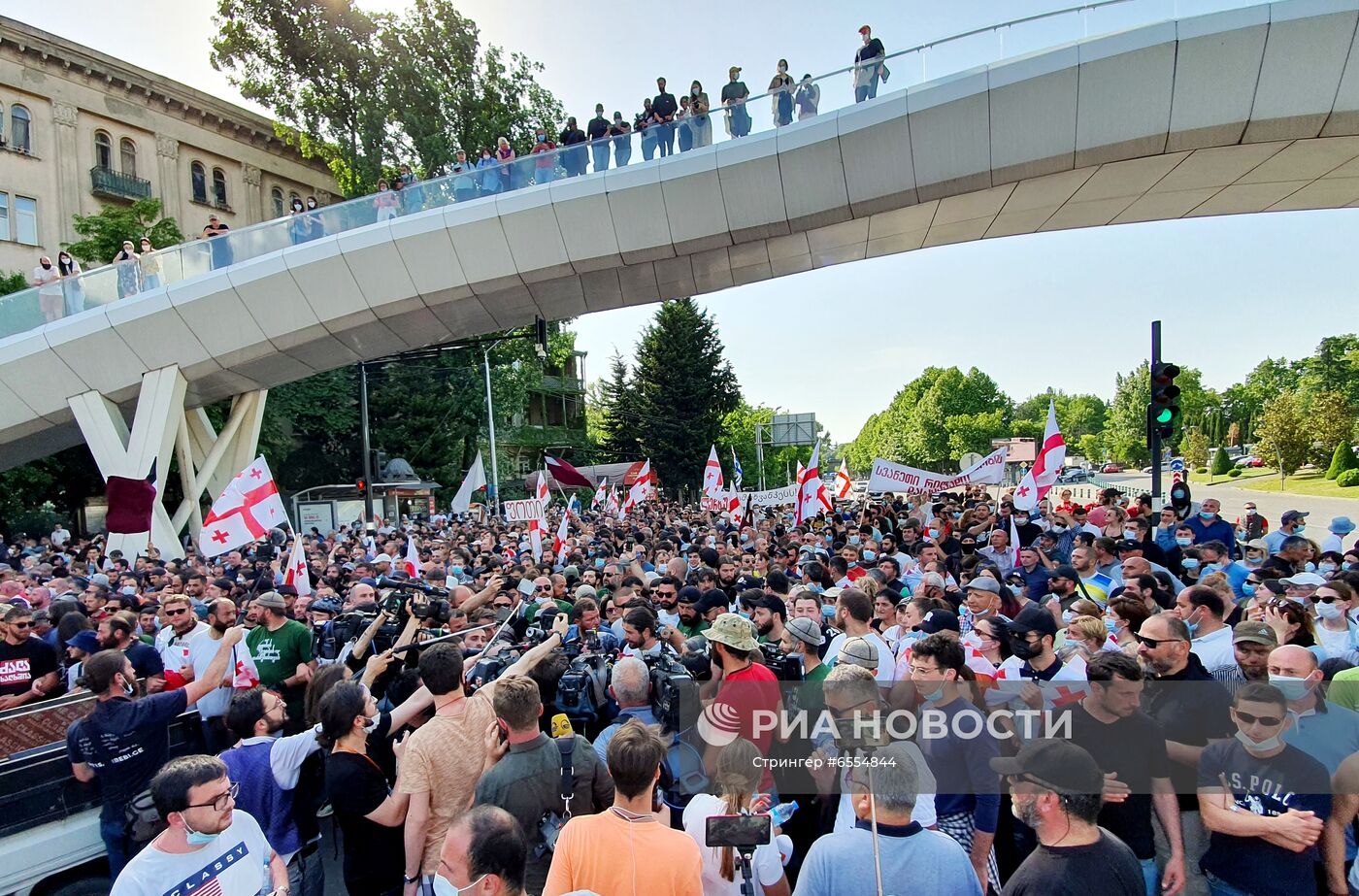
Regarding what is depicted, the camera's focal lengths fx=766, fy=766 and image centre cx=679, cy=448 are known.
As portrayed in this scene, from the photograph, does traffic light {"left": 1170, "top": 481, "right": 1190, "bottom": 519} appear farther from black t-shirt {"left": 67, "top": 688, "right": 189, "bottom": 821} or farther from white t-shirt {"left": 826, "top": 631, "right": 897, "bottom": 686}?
black t-shirt {"left": 67, "top": 688, "right": 189, "bottom": 821}

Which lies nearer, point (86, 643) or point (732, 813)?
point (732, 813)

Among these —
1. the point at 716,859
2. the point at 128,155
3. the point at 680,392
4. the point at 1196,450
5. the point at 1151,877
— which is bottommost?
the point at 1196,450

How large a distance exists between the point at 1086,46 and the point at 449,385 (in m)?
28.9

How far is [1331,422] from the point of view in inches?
1764

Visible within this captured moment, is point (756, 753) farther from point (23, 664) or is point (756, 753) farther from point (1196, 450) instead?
point (1196, 450)

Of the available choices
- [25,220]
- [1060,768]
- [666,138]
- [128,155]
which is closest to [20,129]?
[25,220]

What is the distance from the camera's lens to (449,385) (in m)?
36.2

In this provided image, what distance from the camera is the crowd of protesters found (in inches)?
105

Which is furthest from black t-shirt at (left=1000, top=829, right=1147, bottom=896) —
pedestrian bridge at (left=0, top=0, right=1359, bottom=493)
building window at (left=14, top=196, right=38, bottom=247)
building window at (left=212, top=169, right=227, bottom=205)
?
building window at (left=212, top=169, right=227, bottom=205)

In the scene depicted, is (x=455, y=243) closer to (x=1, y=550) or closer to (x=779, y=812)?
(x=1, y=550)

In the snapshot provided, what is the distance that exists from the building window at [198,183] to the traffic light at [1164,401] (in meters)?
42.1

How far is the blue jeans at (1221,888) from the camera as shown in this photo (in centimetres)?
305


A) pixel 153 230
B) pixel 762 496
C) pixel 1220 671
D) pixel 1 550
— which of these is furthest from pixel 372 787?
pixel 153 230

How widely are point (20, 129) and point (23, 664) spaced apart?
35354 mm
